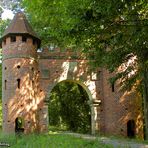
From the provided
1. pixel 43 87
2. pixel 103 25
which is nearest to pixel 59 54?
pixel 43 87

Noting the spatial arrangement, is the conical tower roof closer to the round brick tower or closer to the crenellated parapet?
the round brick tower

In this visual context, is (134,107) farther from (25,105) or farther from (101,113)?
(25,105)

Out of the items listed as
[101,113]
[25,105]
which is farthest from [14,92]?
[101,113]

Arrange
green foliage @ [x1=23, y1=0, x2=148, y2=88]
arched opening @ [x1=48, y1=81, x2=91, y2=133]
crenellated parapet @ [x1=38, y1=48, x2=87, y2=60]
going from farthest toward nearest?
1. arched opening @ [x1=48, y1=81, x2=91, y2=133]
2. crenellated parapet @ [x1=38, y1=48, x2=87, y2=60]
3. green foliage @ [x1=23, y1=0, x2=148, y2=88]

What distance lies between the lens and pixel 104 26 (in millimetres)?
15117

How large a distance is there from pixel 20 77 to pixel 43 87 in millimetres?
1922

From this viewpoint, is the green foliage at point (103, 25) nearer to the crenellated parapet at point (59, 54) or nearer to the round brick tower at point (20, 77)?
the round brick tower at point (20, 77)

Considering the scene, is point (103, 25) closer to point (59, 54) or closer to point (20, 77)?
point (20, 77)

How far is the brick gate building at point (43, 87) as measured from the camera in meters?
23.5

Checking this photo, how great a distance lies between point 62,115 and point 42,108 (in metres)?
8.90

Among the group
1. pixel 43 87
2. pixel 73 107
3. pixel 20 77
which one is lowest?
pixel 73 107

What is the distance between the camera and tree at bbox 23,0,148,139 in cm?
1312

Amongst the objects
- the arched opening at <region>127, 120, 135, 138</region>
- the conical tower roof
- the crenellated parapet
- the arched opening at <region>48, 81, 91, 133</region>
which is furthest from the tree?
the arched opening at <region>48, 81, 91, 133</region>

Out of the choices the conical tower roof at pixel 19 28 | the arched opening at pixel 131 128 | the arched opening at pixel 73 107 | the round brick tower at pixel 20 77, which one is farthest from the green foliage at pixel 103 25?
the arched opening at pixel 73 107
